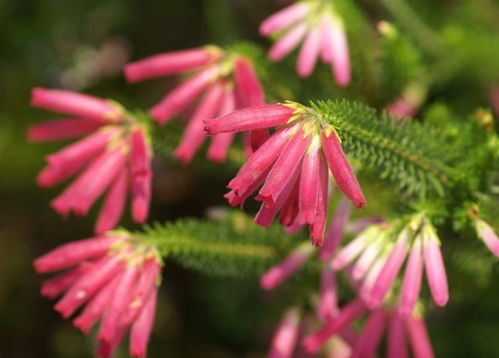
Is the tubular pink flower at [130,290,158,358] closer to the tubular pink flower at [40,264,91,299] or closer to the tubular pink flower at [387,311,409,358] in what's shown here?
the tubular pink flower at [40,264,91,299]

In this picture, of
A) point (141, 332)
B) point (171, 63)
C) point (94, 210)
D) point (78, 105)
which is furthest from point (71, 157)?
point (94, 210)

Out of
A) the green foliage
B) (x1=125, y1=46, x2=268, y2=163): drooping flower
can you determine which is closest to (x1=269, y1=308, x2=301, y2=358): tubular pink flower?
the green foliage

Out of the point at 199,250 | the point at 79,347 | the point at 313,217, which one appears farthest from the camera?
the point at 79,347

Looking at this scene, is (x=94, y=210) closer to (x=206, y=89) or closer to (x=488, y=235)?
(x=206, y=89)

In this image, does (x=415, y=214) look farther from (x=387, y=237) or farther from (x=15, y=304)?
(x=15, y=304)

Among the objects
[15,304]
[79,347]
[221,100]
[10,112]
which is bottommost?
[79,347]

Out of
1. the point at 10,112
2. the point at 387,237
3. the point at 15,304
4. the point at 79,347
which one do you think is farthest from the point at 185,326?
the point at 387,237
